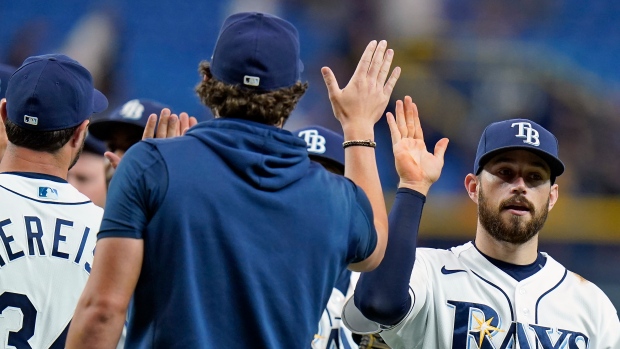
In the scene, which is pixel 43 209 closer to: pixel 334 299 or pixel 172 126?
pixel 172 126

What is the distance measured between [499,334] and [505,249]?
370mm

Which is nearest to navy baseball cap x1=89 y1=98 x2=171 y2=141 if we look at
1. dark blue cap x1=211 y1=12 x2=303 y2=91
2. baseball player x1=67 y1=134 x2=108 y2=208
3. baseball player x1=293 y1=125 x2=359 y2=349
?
baseball player x1=67 y1=134 x2=108 y2=208

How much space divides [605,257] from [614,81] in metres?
2.08

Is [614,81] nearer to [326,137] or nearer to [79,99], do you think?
[326,137]

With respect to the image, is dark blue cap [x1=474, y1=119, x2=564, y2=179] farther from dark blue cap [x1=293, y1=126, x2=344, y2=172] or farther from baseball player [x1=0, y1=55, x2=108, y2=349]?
baseball player [x1=0, y1=55, x2=108, y2=349]

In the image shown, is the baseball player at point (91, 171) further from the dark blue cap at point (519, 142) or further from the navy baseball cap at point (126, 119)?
the dark blue cap at point (519, 142)

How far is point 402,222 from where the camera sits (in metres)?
2.65

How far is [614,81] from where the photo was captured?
947cm

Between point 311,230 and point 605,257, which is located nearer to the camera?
point 311,230

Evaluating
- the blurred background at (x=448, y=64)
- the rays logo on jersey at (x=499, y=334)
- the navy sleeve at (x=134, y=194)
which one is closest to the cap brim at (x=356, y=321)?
the rays logo on jersey at (x=499, y=334)

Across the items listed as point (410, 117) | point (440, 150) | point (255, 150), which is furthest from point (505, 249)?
point (255, 150)

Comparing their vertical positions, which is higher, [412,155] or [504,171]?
[504,171]

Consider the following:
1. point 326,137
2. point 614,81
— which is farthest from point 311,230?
point 614,81

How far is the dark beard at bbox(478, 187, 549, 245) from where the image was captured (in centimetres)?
325
